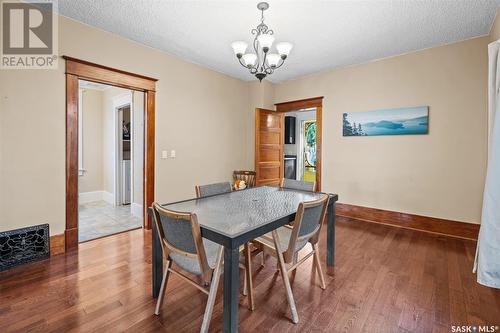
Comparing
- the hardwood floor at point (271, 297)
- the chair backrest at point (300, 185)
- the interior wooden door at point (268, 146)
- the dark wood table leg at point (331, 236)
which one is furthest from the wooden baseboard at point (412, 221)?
the dark wood table leg at point (331, 236)

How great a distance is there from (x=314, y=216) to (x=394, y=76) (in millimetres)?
3125

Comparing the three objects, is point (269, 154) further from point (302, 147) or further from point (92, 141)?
point (92, 141)

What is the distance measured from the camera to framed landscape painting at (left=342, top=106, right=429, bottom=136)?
3.54m

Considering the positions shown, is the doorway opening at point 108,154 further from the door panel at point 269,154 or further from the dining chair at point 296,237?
the dining chair at point 296,237

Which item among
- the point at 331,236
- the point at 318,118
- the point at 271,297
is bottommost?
the point at 271,297

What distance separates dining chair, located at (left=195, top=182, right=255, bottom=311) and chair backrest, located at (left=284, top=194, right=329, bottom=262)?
294 mm

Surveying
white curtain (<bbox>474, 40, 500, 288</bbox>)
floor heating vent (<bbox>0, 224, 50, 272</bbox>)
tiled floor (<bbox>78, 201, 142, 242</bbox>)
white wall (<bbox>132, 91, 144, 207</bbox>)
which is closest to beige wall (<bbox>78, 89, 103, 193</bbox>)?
tiled floor (<bbox>78, 201, 142, 242</bbox>)

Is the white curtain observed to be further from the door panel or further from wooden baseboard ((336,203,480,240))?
the door panel

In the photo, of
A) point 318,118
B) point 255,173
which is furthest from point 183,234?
point 318,118

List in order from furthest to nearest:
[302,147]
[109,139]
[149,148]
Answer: [302,147] < [109,139] < [149,148]

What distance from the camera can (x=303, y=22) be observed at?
2740mm

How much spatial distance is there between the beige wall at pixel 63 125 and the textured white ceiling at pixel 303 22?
0.94 feet

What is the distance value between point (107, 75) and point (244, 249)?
273cm

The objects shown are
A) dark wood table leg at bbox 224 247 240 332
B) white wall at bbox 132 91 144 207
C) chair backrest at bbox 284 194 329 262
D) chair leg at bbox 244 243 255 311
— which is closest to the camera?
dark wood table leg at bbox 224 247 240 332
